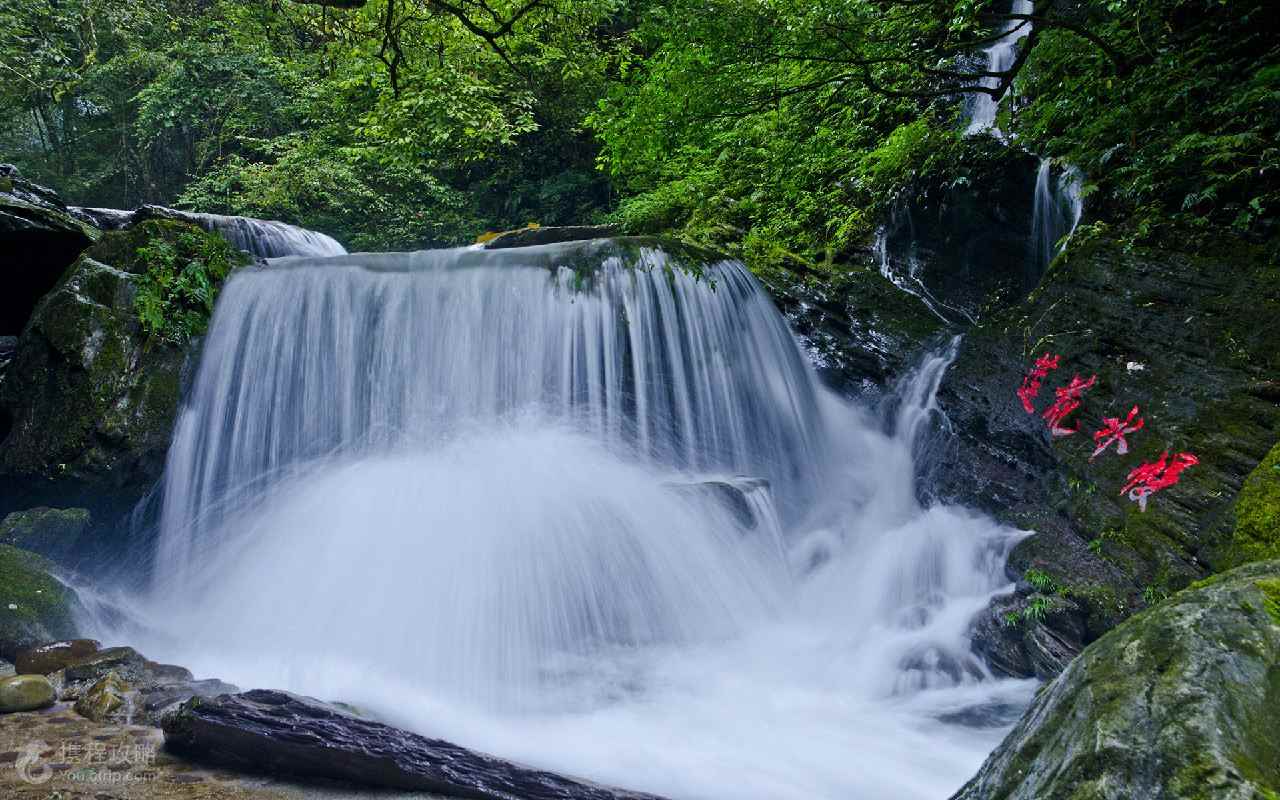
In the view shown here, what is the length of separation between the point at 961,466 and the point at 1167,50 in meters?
3.62

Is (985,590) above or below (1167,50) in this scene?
below

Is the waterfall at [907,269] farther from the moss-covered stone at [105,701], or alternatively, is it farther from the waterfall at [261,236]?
the waterfall at [261,236]

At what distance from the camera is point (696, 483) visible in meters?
6.45

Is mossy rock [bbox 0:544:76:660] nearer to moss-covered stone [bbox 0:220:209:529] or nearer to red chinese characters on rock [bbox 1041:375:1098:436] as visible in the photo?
moss-covered stone [bbox 0:220:209:529]

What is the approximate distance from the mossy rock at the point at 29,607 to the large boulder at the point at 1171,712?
579 cm

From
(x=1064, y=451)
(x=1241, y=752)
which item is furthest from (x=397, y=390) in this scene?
(x=1241, y=752)

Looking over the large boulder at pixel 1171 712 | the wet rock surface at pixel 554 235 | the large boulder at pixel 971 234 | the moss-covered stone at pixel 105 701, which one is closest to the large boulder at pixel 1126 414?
the large boulder at pixel 971 234

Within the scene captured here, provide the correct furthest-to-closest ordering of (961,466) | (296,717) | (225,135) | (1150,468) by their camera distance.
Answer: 1. (225,135)
2. (961,466)
3. (1150,468)
4. (296,717)

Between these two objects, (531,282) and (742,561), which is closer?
(742,561)

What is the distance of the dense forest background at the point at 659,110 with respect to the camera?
Result: 5242 millimetres

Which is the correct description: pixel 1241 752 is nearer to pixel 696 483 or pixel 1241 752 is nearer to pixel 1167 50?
pixel 696 483

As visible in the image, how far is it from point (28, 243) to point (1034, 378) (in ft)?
34.4

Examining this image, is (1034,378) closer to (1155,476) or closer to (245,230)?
(1155,476)

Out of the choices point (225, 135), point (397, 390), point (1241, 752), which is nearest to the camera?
point (1241, 752)
